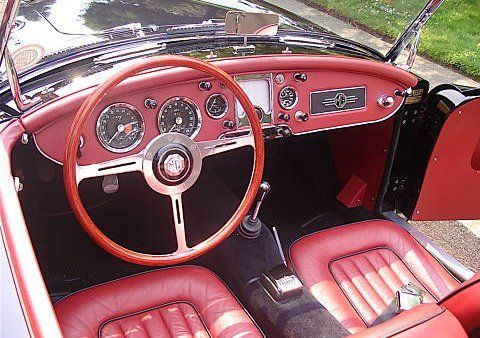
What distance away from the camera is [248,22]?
2092mm

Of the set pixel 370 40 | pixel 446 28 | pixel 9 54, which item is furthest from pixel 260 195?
pixel 446 28

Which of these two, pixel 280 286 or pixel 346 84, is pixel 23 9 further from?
pixel 280 286

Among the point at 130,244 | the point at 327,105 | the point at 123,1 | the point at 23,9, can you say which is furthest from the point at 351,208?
the point at 23,9

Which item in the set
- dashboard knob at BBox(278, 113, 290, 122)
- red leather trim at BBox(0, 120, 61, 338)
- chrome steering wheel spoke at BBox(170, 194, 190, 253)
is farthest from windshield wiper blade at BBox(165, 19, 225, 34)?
red leather trim at BBox(0, 120, 61, 338)

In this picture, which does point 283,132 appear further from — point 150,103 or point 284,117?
point 150,103

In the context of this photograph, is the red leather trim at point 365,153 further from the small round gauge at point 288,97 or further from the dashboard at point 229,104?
the small round gauge at point 288,97

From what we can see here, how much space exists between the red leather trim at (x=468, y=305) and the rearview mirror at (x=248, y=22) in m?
1.16

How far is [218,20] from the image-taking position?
2.46 metres

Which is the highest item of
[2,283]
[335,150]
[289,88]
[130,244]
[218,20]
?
[218,20]

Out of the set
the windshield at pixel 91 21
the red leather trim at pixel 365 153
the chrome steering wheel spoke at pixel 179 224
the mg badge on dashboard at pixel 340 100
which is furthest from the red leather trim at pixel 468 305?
the windshield at pixel 91 21

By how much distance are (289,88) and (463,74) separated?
4079mm

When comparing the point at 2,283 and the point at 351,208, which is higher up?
the point at 2,283

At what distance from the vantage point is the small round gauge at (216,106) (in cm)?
202

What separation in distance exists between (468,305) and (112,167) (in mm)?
1095
